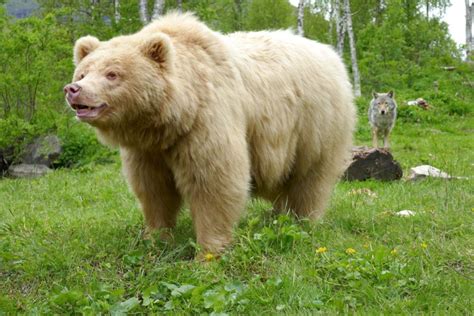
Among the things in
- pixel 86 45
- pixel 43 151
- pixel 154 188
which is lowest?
pixel 43 151

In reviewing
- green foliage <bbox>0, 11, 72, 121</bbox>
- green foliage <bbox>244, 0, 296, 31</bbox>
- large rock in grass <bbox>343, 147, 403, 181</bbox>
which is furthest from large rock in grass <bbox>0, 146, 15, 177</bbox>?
green foliage <bbox>244, 0, 296, 31</bbox>

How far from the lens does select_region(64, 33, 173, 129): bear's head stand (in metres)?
4.28

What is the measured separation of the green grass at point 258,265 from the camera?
11.9ft

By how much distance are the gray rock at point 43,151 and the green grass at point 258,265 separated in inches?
241

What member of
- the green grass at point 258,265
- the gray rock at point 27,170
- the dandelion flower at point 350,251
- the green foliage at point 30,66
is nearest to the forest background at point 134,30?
the green foliage at point 30,66

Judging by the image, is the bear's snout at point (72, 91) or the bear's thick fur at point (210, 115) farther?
the bear's thick fur at point (210, 115)

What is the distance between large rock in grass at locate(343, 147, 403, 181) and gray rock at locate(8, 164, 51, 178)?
6001mm

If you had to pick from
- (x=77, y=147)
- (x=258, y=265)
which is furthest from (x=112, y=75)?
(x=77, y=147)

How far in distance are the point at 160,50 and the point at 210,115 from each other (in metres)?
0.60

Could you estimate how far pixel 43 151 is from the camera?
491 inches

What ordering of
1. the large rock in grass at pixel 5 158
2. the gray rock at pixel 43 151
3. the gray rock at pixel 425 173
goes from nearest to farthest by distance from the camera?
the gray rock at pixel 425 173
the gray rock at pixel 43 151
the large rock in grass at pixel 5 158

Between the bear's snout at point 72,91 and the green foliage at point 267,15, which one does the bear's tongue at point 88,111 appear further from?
the green foliage at point 267,15

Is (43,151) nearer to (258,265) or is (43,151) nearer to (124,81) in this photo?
(124,81)

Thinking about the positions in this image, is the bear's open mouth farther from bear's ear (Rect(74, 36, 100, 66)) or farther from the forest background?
the forest background
